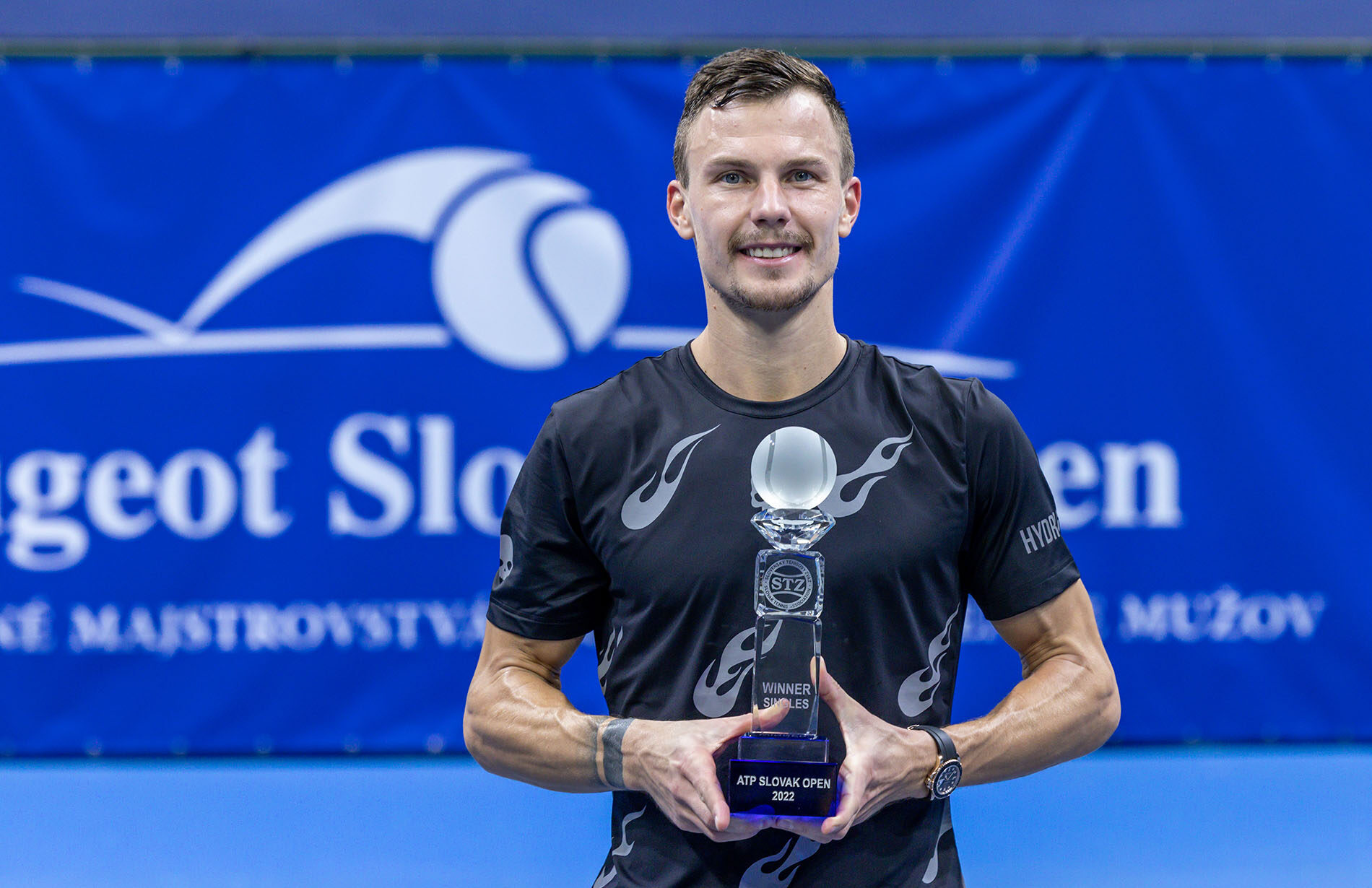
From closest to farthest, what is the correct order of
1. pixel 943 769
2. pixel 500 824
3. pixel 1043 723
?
pixel 943 769 → pixel 1043 723 → pixel 500 824

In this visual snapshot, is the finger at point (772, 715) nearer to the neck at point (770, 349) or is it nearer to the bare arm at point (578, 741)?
the bare arm at point (578, 741)

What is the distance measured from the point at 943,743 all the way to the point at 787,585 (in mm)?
258

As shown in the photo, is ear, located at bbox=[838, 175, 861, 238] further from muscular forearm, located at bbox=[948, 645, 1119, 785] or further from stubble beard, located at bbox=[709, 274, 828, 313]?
muscular forearm, located at bbox=[948, 645, 1119, 785]

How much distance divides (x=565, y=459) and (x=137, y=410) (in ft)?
8.95

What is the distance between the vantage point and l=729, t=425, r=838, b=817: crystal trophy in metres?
1.13

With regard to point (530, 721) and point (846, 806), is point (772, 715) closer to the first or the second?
point (846, 806)

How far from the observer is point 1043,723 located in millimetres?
1343

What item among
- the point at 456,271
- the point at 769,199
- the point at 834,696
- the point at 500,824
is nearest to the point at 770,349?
the point at 769,199

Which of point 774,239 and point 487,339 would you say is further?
point 487,339

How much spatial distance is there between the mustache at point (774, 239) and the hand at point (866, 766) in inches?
18.6

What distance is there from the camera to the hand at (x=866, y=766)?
3.70ft

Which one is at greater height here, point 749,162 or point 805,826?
point 749,162

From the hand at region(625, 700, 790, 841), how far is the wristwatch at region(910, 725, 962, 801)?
0.20 metres

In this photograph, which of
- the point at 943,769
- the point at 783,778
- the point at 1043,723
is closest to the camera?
the point at 783,778
